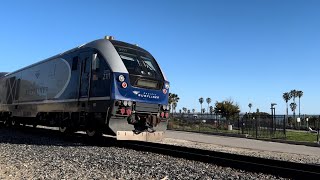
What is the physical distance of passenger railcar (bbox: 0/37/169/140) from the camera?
1377 centimetres

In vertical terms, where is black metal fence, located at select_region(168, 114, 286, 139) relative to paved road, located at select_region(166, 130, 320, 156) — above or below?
above

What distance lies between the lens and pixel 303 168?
9320 mm

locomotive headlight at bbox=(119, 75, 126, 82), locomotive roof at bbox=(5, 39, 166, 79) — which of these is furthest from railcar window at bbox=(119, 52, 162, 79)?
locomotive headlight at bbox=(119, 75, 126, 82)

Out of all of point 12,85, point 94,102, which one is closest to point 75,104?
point 94,102

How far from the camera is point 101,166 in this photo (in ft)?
32.2

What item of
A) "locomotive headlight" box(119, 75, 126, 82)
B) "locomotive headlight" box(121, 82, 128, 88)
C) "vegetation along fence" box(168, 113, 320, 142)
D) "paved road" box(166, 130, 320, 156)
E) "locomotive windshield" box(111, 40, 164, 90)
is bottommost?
"paved road" box(166, 130, 320, 156)

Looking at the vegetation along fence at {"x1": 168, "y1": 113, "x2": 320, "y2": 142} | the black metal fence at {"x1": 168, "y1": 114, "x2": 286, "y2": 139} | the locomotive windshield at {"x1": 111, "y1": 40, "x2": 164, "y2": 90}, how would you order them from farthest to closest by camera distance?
the black metal fence at {"x1": 168, "y1": 114, "x2": 286, "y2": 139} < the vegetation along fence at {"x1": 168, "y1": 113, "x2": 320, "y2": 142} < the locomotive windshield at {"x1": 111, "y1": 40, "x2": 164, "y2": 90}

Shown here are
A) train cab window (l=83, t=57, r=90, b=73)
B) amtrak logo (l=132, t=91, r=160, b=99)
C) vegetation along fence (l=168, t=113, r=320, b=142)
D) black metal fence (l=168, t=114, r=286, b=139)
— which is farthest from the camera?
black metal fence (l=168, t=114, r=286, b=139)

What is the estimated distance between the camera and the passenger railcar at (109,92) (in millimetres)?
13773

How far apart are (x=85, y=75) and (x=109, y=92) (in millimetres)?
2061

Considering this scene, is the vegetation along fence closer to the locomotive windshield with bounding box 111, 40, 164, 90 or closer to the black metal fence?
the black metal fence

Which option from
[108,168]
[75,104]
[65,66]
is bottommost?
[108,168]

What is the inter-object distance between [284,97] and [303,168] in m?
120

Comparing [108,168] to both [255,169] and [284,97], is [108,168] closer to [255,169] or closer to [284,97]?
[255,169]
